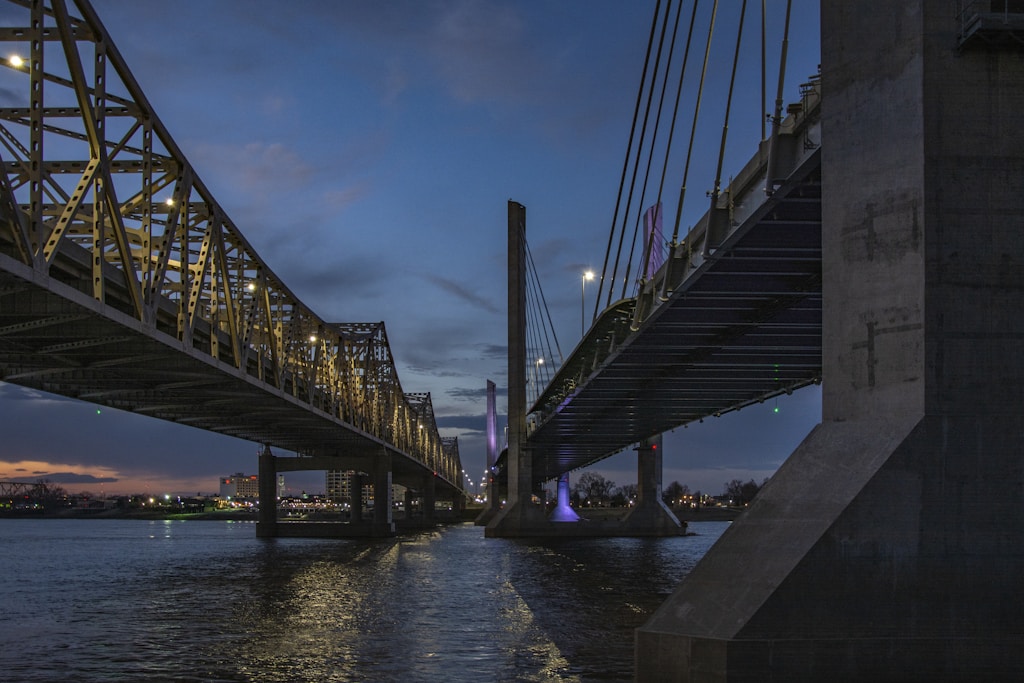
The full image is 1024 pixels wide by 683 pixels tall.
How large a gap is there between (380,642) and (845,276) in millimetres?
13111

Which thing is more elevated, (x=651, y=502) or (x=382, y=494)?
(x=382, y=494)

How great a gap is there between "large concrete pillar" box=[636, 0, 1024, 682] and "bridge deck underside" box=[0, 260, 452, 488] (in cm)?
1516

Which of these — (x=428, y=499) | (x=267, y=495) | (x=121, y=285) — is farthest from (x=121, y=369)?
(x=428, y=499)

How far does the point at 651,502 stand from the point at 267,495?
32905 millimetres

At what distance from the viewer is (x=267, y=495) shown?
3770 inches

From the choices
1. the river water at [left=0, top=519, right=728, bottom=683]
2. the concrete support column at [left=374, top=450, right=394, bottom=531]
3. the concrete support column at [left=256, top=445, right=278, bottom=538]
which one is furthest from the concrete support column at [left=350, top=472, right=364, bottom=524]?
the river water at [left=0, top=519, right=728, bottom=683]

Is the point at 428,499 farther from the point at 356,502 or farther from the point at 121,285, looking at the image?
the point at 121,285

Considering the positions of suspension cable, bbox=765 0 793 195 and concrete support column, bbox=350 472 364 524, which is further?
concrete support column, bbox=350 472 364 524

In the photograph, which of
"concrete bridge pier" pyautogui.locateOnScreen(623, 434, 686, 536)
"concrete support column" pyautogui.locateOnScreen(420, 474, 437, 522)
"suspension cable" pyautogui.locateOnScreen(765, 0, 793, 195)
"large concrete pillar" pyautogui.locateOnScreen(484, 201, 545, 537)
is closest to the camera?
"suspension cable" pyautogui.locateOnScreen(765, 0, 793, 195)

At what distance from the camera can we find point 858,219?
17844 mm

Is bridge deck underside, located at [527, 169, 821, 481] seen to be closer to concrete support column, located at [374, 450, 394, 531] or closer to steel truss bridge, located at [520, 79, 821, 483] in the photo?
steel truss bridge, located at [520, 79, 821, 483]

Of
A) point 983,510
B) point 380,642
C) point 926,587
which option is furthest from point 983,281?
point 380,642

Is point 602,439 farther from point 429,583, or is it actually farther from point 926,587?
→ point 926,587

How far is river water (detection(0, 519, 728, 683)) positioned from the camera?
21703mm
